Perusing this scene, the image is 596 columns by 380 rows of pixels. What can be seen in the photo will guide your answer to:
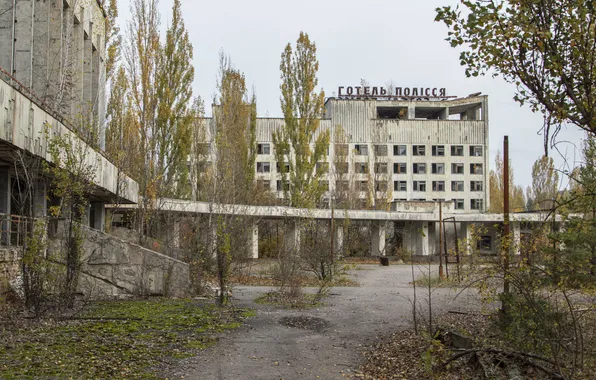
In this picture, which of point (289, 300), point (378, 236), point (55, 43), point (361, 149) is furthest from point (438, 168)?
point (289, 300)

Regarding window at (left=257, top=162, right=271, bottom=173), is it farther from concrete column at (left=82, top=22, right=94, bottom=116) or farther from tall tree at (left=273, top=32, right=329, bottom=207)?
concrete column at (left=82, top=22, right=94, bottom=116)

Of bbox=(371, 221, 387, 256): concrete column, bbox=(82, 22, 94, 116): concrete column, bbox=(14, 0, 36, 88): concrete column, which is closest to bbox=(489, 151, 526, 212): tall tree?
bbox=(371, 221, 387, 256): concrete column

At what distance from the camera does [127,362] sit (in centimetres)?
879

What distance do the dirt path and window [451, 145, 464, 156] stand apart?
185 ft

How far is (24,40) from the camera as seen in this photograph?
62.8 ft

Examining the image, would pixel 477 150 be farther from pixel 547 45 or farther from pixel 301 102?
pixel 547 45

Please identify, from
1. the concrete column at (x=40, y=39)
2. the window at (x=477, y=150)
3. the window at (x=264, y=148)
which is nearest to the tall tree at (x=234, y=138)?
the concrete column at (x=40, y=39)

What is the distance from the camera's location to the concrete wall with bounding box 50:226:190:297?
53.4ft

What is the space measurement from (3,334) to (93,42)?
19.5 meters

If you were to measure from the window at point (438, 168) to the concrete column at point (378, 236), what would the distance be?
81.5 feet

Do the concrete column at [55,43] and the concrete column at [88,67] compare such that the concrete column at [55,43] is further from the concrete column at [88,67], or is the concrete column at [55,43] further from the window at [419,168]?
the window at [419,168]

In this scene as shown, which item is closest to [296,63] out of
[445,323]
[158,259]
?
[158,259]

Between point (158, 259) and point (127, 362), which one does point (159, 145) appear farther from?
point (127, 362)

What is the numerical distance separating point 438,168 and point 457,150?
3081 mm
